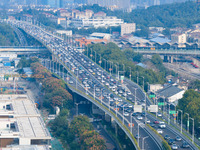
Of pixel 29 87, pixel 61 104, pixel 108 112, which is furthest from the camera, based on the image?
pixel 29 87

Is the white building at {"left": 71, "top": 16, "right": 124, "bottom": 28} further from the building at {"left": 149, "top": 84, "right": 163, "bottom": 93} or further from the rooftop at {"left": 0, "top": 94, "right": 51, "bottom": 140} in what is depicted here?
the rooftop at {"left": 0, "top": 94, "right": 51, "bottom": 140}

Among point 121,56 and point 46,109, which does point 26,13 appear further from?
point 46,109

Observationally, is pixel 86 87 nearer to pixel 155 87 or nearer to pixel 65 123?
pixel 155 87

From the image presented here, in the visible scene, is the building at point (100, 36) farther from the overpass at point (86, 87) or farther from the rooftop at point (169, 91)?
the rooftop at point (169, 91)

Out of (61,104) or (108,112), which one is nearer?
(108,112)

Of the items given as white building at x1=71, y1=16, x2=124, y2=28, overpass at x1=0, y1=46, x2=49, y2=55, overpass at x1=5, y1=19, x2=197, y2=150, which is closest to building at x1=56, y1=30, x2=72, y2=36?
overpass at x1=5, y1=19, x2=197, y2=150

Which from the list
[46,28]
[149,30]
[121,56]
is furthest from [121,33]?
[121,56]
